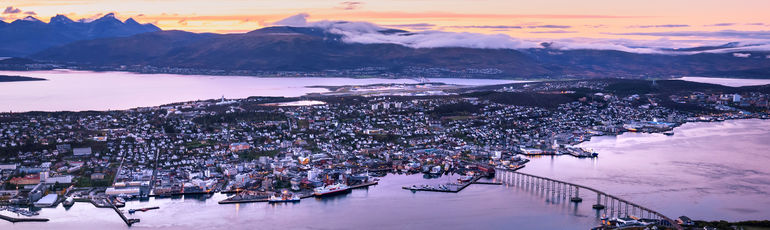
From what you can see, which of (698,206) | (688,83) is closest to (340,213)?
(698,206)

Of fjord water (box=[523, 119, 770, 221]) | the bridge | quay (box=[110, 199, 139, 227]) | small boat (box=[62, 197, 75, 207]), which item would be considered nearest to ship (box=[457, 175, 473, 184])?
the bridge

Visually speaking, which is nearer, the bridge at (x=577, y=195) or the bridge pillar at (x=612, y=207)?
the bridge at (x=577, y=195)

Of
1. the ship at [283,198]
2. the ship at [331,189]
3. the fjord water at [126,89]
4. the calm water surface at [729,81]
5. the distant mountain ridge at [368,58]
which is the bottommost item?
the ship at [283,198]

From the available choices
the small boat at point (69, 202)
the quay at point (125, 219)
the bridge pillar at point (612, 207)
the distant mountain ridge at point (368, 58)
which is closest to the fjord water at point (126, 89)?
the distant mountain ridge at point (368, 58)

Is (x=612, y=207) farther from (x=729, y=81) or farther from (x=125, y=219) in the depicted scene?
(x=729, y=81)

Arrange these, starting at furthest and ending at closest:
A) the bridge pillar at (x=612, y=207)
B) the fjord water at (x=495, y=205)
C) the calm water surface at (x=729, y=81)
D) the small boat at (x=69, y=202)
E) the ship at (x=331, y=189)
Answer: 1. the calm water surface at (x=729, y=81)
2. the ship at (x=331, y=189)
3. the small boat at (x=69, y=202)
4. the bridge pillar at (x=612, y=207)
5. the fjord water at (x=495, y=205)

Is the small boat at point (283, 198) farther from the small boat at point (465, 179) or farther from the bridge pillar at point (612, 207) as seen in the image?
the bridge pillar at point (612, 207)

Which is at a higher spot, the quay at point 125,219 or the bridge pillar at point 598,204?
the bridge pillar at point 598,204
